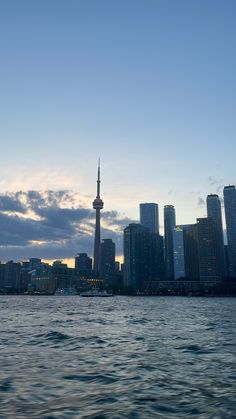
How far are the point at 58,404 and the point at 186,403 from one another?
5.09 metres

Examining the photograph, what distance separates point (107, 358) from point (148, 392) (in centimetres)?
1026

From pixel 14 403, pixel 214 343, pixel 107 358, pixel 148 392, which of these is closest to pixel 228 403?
pixel 148 392

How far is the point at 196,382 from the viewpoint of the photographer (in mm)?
19672

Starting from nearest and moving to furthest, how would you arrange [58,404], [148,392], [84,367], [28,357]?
[58,404], [148,392], [84,367], [28,357]

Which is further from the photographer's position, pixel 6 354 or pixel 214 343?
pixel 214 343

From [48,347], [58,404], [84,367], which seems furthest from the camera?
[48,347]

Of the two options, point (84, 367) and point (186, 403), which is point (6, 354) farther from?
point (186, 403)

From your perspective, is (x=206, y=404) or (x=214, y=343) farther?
(x=214, y=343)

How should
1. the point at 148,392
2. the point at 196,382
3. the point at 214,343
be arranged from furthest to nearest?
the point at 214,343 → the point at 196,382 → the point at 148,392

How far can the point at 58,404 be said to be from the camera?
15.3 metres

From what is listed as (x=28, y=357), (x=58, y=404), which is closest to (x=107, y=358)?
(x=28, y=357)

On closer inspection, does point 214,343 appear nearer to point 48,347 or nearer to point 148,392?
point 48,347

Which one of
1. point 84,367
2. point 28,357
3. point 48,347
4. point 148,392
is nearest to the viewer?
point 148,392

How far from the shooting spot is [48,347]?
1280 inches
